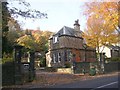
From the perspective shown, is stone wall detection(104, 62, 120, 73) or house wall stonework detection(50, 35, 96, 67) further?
house wall stonework detection(50, 35, 96, 67)

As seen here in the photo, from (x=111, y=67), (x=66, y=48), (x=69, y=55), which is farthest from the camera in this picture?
(x=69, y=55)

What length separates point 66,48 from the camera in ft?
167

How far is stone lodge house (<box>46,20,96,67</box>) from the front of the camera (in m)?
51.0

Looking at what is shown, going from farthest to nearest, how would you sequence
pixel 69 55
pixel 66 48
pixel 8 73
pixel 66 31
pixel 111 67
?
pixel 66 31 < pixel 69 55 < pixel 66 48 < pixel 111 67 < pixel 8 73

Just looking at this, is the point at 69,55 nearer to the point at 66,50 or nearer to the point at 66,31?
the point at 66,50

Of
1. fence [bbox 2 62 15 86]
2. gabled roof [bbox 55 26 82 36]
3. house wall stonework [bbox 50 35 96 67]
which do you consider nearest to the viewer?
fence [bbox 2 62 15 86]

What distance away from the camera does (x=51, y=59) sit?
178ft

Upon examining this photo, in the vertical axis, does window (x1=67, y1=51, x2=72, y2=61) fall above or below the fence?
above

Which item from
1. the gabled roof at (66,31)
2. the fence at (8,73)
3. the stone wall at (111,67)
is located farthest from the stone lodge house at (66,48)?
the fence at (8,73)

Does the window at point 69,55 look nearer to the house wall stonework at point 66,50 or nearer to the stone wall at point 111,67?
the house wall stonework at point 66,50

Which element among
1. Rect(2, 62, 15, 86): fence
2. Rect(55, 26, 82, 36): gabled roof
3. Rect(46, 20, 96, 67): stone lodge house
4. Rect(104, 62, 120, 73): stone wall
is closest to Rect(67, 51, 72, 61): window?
Rect(46, 20, 96, 67): stone lodge house

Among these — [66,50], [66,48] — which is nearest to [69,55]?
[66,50]

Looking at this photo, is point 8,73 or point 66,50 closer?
point 8,73

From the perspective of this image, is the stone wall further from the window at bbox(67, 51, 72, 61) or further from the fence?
the fence
